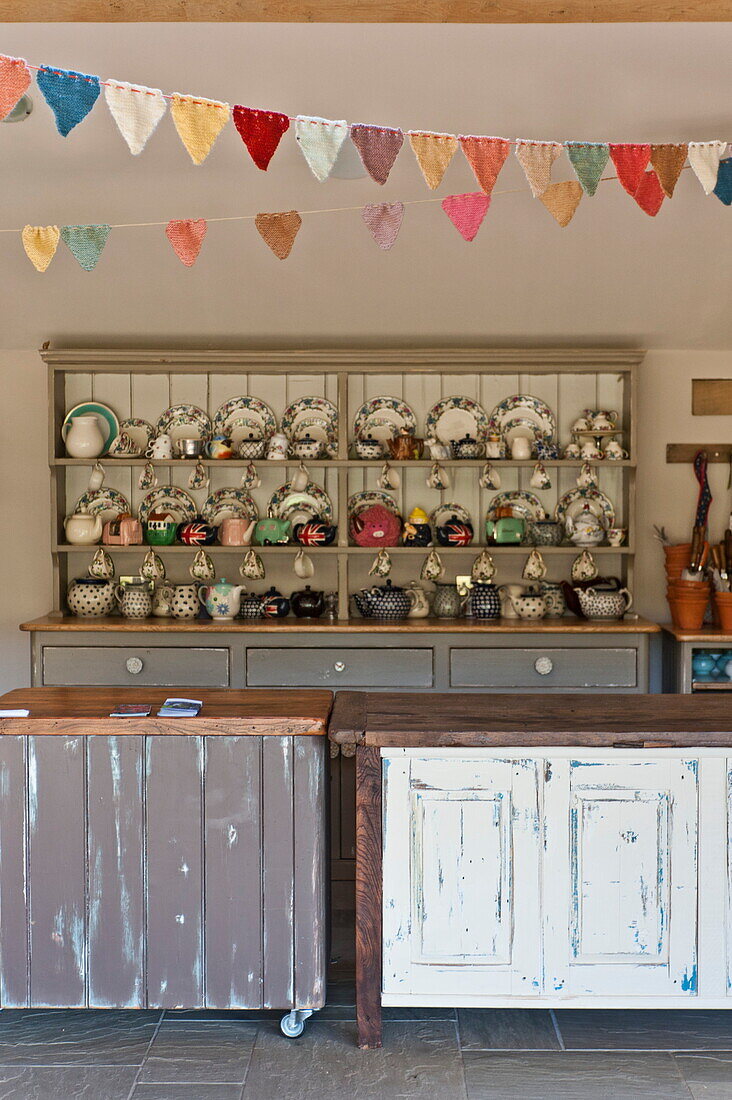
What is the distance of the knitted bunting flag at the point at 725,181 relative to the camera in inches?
99.5

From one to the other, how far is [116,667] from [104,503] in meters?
0.79

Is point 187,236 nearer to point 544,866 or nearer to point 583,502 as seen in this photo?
point 544,866

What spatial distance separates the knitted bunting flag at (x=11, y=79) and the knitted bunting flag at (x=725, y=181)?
5.60ft

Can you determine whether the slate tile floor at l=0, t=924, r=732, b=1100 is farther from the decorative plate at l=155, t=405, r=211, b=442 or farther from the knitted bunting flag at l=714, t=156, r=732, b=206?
the decorative plate at l=155, t=405, r=211, b=442

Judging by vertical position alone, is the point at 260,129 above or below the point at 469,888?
above

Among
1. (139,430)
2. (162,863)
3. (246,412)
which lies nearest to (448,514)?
(246,412)

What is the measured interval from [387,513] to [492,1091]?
91.8 inches

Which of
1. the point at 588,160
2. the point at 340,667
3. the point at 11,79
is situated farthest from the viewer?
the point at 340,667

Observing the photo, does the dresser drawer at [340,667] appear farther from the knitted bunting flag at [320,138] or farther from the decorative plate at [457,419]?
the knitted bunting flag at [320,138]

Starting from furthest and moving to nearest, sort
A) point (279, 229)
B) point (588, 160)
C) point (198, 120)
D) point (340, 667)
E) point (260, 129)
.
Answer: point (340, 667)
point (279, 229)
point (588, 160)
point (260, 129)
point (198, 120)

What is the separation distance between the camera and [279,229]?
245 centimetres

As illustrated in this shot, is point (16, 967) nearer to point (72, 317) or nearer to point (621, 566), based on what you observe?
point (72, 317)

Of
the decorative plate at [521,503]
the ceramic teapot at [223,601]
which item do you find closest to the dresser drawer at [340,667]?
the ceramic teapot at [223,601]

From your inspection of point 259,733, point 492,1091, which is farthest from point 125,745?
point 492,1091
